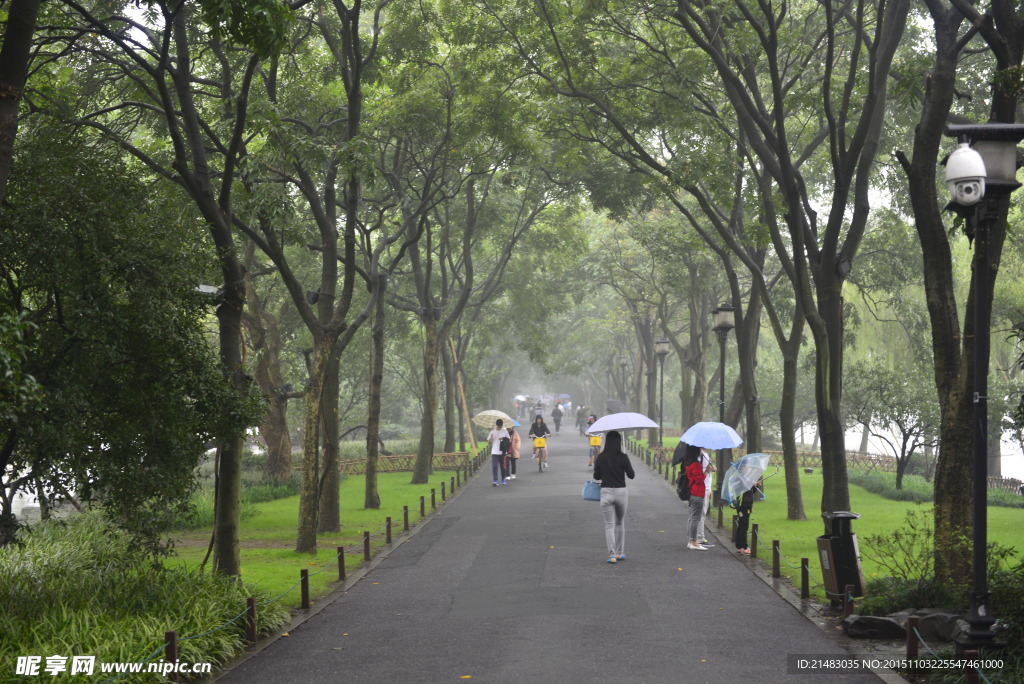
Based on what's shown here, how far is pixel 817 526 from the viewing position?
18812mm

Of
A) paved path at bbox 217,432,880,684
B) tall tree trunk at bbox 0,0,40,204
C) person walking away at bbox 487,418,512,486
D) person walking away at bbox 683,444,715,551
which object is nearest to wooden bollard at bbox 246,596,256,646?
paved path at bbox 217,432,880,684

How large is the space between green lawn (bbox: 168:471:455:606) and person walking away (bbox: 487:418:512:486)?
4.67ft

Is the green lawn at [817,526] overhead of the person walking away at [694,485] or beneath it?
beneath

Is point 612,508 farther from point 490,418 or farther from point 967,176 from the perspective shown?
point 490,418

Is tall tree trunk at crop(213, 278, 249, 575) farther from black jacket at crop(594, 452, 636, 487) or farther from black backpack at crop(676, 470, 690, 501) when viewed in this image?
black backpack at crop(676, 470, 690, 501)

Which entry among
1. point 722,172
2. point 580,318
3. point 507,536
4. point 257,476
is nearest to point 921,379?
point 722,172

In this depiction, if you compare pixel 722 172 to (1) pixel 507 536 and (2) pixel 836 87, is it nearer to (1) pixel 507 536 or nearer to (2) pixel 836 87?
(2) pixel 836 87

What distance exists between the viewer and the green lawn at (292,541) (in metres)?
13.2

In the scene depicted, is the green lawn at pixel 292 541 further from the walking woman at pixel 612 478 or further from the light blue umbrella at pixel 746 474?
the light blue umbrella at pixel 746 474

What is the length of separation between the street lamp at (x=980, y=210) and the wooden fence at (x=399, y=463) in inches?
1048

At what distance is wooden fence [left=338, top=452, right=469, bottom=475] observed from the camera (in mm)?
35438

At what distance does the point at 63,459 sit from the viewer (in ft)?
29.6

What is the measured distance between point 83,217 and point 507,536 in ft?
33.9

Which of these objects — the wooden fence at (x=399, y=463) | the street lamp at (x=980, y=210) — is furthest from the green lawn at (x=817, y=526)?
the wooden fence at (x=399, y=463)
